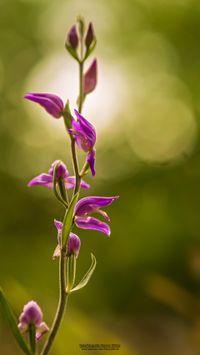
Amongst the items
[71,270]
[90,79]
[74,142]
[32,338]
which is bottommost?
[32,338]

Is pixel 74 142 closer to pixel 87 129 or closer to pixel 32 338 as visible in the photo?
pixel 87 129

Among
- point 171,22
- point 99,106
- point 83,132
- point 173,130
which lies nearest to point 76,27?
point 83,132

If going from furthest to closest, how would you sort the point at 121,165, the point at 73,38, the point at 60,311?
1. the point at 121,165
2. the point at 73,38
3. the point at 60,311

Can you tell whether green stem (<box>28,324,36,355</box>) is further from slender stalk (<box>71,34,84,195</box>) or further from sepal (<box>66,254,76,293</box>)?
slender stalk (<box>71,34,84,195</box>)

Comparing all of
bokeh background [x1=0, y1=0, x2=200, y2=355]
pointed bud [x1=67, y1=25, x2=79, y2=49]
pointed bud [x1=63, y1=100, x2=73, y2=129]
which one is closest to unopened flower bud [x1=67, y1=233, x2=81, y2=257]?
pointed bud [x1=63, y1=100, x2=73, y2=129]

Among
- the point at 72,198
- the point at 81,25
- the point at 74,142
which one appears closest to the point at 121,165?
the point at 81,25

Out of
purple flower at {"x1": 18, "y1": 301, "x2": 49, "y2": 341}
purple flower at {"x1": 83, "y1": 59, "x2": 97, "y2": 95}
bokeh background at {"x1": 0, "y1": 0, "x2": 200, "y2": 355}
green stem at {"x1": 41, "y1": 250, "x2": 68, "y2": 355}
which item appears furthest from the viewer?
bokeh background at {"x1": 0, "y1": 0, "x2": 200, "y2": 355}
